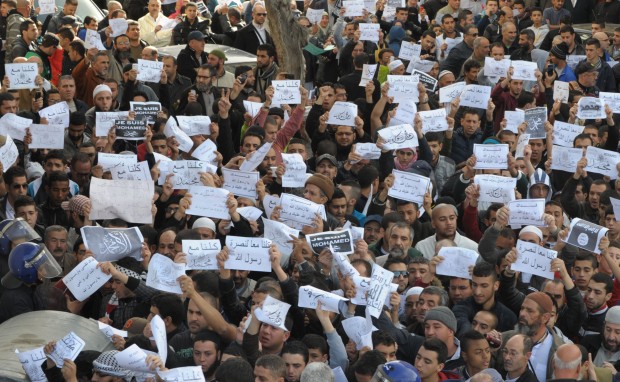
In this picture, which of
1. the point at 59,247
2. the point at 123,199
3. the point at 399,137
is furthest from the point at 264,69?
the point at 59,247

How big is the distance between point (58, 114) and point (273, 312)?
5.01 m

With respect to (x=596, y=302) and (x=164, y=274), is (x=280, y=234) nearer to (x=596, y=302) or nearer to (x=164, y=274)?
(x=164, y=274)

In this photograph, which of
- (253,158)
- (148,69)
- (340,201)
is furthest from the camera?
(148,69)

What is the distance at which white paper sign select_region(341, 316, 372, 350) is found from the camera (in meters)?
9.55

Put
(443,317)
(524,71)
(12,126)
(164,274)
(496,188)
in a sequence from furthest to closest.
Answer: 1. (524,71)
2. (12,126)
3. (496,188)
4. (164,274)
5. (443,317)

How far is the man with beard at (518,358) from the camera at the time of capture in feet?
31.3

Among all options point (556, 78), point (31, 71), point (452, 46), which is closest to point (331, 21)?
point (452, 46)

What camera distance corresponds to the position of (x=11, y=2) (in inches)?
729

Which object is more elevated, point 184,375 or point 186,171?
point 184,375

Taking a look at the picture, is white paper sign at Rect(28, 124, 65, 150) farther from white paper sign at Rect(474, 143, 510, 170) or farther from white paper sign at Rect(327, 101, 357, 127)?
white paper sign at Rect(474, 143, 510, 170)

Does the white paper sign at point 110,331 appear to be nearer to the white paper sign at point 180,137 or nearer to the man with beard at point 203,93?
the white paper sign at point 180,137

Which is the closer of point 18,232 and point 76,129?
point 18,232

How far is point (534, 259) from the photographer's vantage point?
11.0 m

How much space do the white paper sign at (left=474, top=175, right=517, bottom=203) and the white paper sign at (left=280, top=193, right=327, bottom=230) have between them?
1.81 m
